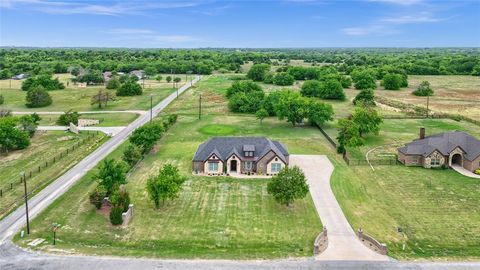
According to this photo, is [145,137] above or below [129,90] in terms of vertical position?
below

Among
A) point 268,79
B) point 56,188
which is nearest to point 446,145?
point 56,188

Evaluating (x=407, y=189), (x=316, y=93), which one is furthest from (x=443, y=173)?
(x=316, y=93)

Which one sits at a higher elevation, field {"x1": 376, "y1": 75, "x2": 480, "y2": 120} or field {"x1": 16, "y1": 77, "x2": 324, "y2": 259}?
field {"x1": 376, "y1": 75, "x2": 480, "y2": 120}

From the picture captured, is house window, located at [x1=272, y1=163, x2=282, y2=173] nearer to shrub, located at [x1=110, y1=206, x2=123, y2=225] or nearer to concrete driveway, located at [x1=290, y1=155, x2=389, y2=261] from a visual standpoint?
concrete driveway, located at [x1=290, y1=155, x2=389, y2=261]

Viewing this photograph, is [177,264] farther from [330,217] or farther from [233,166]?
[233,166]

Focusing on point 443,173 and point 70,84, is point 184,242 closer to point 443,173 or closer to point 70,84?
point 443,173

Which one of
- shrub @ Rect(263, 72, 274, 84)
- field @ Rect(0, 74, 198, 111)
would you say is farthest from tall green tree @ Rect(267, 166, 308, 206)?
shrub @ Rect(263, 72, 274, 84)

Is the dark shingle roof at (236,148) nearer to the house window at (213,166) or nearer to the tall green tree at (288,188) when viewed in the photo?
the house window at (213,166)

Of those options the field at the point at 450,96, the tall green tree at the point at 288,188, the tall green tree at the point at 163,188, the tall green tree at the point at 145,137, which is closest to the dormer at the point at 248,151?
the tall green tree at the point at 288,188
